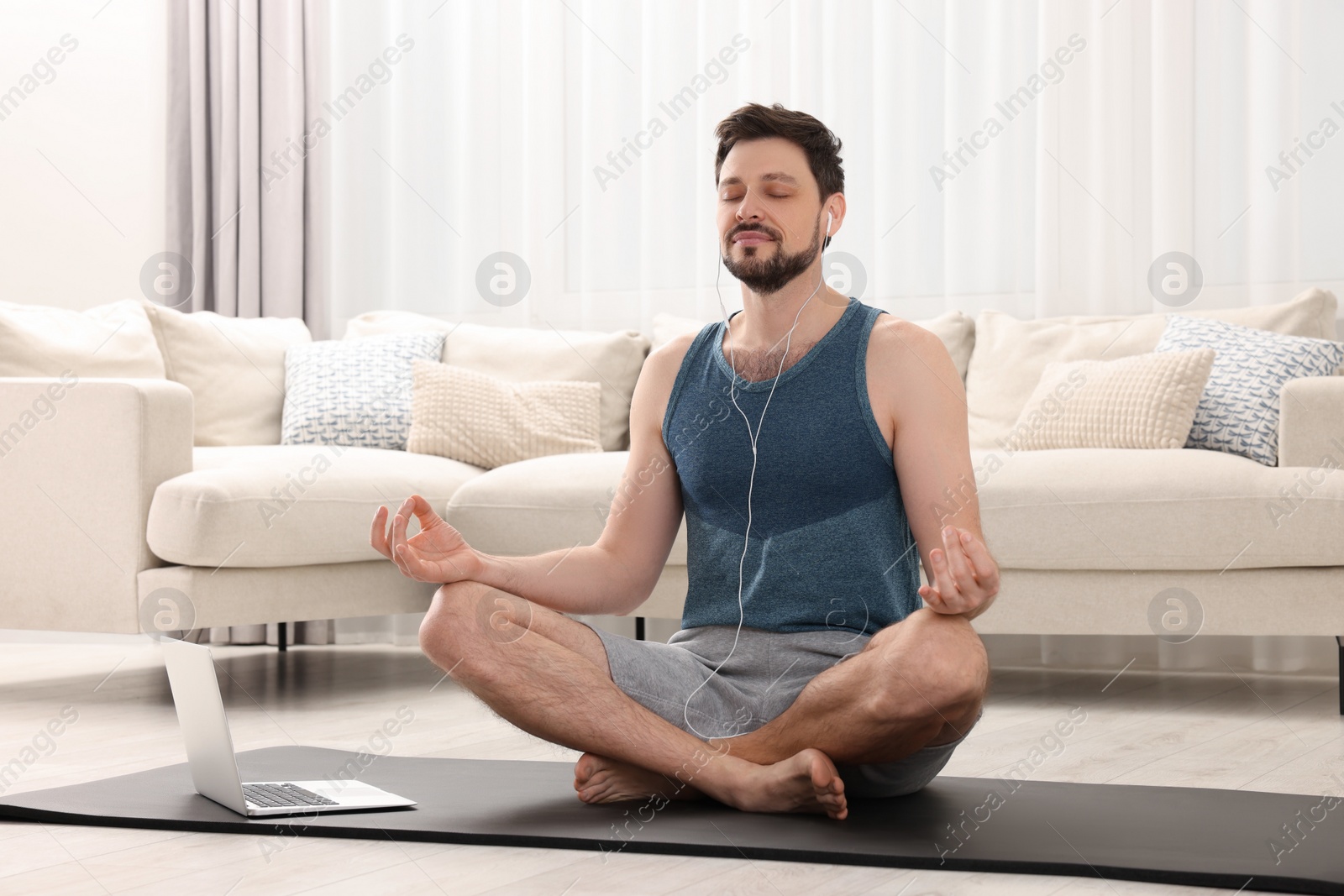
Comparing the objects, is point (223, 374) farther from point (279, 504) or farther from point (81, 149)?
point (81, 149)

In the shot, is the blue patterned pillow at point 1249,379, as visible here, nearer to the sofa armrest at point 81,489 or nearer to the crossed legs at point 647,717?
the crossed legs at point 647,717

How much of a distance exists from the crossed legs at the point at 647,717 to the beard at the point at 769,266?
498 millimetres

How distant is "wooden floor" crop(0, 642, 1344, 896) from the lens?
4.50 feet

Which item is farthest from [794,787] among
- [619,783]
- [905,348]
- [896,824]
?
[905,348]

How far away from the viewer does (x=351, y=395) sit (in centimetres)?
349

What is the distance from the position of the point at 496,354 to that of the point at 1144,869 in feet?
8.42

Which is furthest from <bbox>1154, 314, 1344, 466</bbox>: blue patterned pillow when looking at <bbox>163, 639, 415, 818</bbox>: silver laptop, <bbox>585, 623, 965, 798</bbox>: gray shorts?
<bbox>163, 639, 415, 818</bbox>: silver laptop

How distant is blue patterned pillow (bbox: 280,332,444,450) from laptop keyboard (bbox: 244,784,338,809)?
175cm

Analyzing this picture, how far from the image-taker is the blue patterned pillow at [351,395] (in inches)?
136

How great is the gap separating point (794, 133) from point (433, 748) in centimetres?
113

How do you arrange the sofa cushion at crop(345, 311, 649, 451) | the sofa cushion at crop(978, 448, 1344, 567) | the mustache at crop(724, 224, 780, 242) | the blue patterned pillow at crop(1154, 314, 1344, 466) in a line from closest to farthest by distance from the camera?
the mustache at crop(724, 224, 780, 242)
the sofa cushion at crop(978, 448, 1344, 567)
the blue patterned pillow at crop(1154, 314, 1344, 466)
the sofa cushion at crop(345, 311, 649, 451)

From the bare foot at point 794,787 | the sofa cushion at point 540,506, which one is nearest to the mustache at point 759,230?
the bare foot at point 794,787

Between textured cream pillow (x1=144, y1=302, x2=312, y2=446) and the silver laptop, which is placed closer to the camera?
the silver laptop

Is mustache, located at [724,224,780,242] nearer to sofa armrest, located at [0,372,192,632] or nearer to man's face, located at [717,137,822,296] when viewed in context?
man's face, located at [717,137,822,296]
